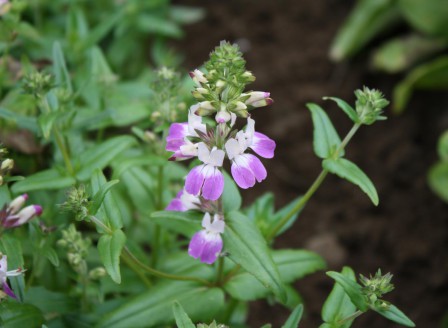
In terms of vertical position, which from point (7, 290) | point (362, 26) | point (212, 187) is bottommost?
point (7, 290)

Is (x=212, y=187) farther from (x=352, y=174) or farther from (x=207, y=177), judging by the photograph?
(x=352, y=174)

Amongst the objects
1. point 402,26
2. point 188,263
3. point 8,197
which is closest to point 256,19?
point 402,26

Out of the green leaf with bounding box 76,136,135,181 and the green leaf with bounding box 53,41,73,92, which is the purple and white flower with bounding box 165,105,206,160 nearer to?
the green leaf with bounding box 76,136,135,181

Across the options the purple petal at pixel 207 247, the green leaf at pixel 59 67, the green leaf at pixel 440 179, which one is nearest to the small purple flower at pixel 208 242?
the purple petal at pixel 207 247

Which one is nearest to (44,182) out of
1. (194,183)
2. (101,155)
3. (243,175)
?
(101,155)

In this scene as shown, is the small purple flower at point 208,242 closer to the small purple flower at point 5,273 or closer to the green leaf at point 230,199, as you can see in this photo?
the green leaf at point 230,199

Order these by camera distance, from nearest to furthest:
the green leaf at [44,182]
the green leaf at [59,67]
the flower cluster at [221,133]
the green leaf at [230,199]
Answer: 1. the flower cluster at [221,133]
2. the green leaf at [230,199]
3. the green leaf at [44,182]
4. the green leaf at [59,67]
